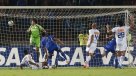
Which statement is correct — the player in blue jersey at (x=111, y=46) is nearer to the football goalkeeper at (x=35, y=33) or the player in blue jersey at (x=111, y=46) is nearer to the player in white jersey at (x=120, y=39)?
the player in white jersey at (x=120, y=39)

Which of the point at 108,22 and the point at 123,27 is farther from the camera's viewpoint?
the point at 108,22

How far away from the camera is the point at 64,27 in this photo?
85.0 ft

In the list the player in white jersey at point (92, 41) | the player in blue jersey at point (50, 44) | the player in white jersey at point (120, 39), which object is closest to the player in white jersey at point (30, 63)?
the player in blue jersey at point (50, 44)

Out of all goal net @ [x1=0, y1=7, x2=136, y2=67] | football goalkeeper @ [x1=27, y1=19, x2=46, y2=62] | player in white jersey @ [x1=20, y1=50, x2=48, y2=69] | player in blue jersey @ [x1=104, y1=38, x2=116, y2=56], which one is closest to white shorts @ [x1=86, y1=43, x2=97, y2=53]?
player in blue jersey @ [x1=104, y1=38, x2=116, y2=56]

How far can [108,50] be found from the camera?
23938 mm

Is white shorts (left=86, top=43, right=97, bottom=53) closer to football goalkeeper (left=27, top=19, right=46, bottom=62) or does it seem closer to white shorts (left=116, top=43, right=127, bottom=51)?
white shorts (left=116, top=43, right=127, bottom=51)

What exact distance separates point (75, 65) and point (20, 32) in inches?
117

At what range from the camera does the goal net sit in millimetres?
24781

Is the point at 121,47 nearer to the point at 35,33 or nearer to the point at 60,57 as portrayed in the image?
the point at 60,57
